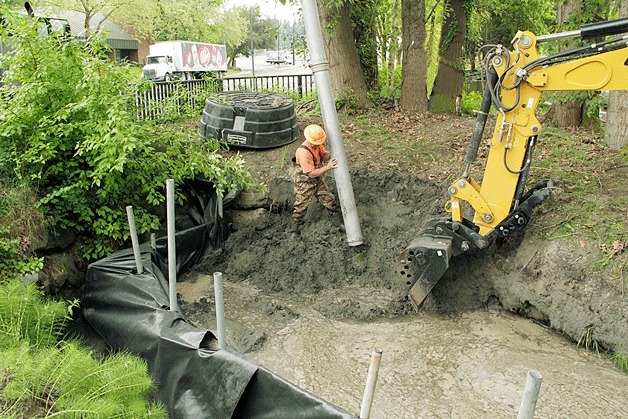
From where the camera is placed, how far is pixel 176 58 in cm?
3158

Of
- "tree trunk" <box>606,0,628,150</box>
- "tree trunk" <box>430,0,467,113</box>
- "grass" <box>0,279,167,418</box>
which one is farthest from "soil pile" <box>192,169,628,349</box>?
"tree trunk" <box>430,0,467,113</box>

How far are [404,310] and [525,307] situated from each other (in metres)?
1.22

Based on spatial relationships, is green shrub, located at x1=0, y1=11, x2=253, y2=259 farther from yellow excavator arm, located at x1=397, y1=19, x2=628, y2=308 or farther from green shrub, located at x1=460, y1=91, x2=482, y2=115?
green shrub, located at x1=460, y1=91, x2=482, y2=115

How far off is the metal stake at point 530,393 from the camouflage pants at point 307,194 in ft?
15.6

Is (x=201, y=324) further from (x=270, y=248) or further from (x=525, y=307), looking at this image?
(x=525, y=307)

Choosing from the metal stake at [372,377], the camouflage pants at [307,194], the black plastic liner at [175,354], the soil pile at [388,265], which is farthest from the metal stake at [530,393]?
the camouflage pants at [307,194]

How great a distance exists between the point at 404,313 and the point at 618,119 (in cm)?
388

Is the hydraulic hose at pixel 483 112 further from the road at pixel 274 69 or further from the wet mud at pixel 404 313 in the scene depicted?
the road at pixel 274 69

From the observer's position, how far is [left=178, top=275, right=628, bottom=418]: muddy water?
416 centimetres

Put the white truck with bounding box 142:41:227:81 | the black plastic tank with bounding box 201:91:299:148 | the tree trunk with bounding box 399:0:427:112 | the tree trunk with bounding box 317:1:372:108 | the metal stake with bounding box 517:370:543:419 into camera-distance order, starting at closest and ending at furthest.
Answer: the metal stake with bounding box 517:370:543:419 < the black plastic tank with bounding box 201:91:299:148 < the tree trunk with bounding box 317:1:372:108 < the tree trunk with bounding box 399:0:427:112 < the white truck with bounding box 142:41:227:81

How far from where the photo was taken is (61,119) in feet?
18.9

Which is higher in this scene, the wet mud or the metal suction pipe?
the metal suction pipe

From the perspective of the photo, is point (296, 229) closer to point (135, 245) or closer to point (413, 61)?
point (135, 245)

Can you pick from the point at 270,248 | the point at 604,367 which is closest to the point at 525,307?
the point at 604,367
